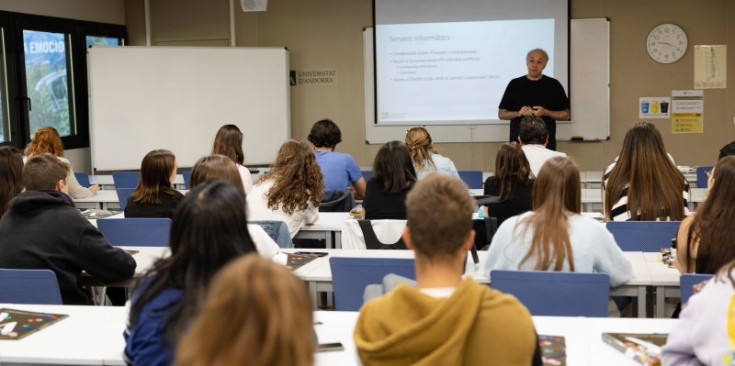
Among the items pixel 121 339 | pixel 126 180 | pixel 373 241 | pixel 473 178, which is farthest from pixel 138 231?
pixel 473 178

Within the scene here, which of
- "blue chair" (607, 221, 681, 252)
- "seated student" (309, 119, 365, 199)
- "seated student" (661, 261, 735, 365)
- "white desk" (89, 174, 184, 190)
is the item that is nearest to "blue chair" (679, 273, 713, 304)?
"seated student" (661, 261, 735, 365)

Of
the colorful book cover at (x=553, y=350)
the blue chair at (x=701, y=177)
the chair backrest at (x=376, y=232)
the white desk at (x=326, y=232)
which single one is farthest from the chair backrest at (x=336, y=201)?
the colorful book cover at (x=553, y=350)

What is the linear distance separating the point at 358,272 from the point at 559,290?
0.81m

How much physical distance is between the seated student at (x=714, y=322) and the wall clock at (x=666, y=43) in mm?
7864

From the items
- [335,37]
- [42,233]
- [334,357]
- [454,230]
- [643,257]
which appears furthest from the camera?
[335,37]

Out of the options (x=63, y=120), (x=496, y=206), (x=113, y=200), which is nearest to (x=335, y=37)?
(x=63, y=120)

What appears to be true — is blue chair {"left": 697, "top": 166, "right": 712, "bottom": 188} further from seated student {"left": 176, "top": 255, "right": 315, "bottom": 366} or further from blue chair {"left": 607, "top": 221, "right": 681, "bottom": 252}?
seated student {"left": 176, "top": 255, "right": 315, "bottom": 366}

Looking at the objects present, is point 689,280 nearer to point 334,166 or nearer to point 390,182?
point 390,182

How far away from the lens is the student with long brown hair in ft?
15.1

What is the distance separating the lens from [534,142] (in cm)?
616

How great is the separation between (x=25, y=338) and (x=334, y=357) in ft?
3.40

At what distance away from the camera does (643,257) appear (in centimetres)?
400

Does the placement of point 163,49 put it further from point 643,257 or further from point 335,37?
point 643,257

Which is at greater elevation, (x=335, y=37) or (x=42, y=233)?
(x=335, y=37)
